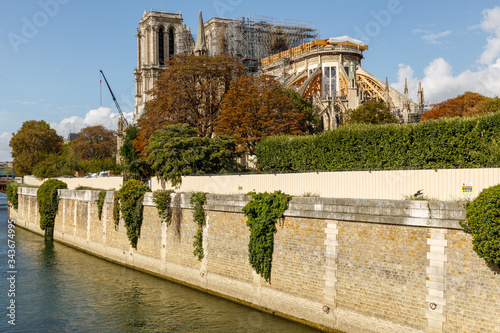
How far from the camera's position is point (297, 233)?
16109mm

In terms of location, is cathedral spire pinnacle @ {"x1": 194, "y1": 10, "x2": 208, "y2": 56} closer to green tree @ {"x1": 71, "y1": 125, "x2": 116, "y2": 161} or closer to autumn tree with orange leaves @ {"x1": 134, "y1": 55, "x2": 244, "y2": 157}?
autumn tree with orange leaves @ {"x1": 134, "y1": 55, "x2": 244, "y2": 157}

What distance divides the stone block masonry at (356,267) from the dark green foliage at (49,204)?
19794 mm

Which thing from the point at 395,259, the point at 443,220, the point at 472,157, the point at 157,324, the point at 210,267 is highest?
the point at 472,157

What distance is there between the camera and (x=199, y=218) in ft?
67.4

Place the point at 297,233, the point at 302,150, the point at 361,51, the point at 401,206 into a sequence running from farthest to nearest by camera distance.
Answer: the point at 361,51 < the point at 302,150 < the point at 297,233 < the point at 401,206

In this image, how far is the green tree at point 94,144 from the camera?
9262cm

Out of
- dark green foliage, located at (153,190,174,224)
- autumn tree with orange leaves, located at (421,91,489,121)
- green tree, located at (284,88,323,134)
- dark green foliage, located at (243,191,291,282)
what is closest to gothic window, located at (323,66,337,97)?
autumn tree with orange leaves, located at (421,91,489,121)

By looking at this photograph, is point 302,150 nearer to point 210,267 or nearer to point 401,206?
point 210,267

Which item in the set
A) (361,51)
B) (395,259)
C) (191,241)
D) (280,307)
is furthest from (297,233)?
(361,51)

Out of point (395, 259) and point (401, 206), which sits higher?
point (401, 206)

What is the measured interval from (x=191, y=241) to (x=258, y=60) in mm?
59877

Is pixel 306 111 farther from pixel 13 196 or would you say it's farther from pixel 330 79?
pixel 13 196

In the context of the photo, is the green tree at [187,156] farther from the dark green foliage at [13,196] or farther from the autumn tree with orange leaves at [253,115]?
the dark green foliage at [13,196]

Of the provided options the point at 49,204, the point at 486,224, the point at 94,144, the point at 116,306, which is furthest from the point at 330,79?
the point at 486,224
